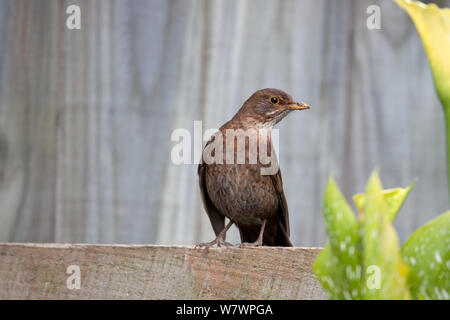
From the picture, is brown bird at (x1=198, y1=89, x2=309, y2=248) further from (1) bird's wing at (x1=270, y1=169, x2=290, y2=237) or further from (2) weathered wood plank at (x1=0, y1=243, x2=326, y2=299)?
(2) weathered wood plank at (x1=0, y1=243, x2=326, y2=299)

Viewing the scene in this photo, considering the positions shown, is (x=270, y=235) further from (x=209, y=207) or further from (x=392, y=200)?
(x=392, y=200)

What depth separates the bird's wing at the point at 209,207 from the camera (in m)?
2.24

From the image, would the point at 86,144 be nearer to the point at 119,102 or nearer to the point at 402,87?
the point at 119,102

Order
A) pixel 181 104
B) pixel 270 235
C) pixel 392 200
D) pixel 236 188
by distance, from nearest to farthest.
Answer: pixel 392 200 < pixel 181 104 < pixel 236 188 < pixel 270 235

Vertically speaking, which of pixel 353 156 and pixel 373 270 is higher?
pixel 353 156

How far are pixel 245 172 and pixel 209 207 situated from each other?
183 millimetres

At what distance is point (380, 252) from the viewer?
1.93 feet

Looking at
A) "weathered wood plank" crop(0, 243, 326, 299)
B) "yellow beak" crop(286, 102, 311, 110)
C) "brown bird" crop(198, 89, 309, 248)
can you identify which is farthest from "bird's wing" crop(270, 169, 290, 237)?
"weathered wood plank" crop(0, 243, 326, 299)

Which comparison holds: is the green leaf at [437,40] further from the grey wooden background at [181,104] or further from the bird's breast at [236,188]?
the bird's breast at [236,188]

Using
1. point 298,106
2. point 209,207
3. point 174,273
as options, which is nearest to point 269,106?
point 298,106

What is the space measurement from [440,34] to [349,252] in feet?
0.77

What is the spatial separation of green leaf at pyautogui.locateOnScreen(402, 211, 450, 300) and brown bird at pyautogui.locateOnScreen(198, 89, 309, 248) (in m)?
1.53

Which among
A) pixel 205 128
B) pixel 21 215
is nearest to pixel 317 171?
pixel 205 128
